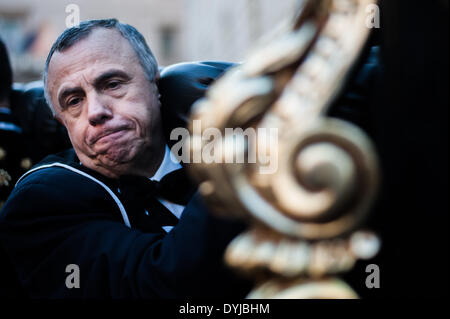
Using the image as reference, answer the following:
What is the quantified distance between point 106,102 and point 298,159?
Answer: 759mm

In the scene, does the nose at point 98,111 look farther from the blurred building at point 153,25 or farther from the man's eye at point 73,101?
the blurred building at point 153,25

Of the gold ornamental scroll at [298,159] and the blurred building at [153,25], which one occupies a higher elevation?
the blurred building at [153,25]

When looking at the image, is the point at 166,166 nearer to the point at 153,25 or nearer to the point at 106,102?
the point at 106,102

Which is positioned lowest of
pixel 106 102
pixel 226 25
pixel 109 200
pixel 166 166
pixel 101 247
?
pixel 101 247

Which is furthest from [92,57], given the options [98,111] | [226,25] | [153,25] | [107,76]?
[153,25]

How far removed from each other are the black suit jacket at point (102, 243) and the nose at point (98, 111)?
15cm

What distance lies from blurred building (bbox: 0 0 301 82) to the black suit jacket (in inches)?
459

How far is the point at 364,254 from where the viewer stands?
53 cm

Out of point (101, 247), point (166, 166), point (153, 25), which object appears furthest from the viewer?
point (153, 25)

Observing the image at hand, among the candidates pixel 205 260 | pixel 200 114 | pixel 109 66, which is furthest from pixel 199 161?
pixel 109 66

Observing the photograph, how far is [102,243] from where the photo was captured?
0.87 meters

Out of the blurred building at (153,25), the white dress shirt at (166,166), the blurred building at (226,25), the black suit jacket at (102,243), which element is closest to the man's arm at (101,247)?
the black suit jacket at (102,243)

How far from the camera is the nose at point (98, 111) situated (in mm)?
1074

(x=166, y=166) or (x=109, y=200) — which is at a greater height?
(x=166, y=166)
